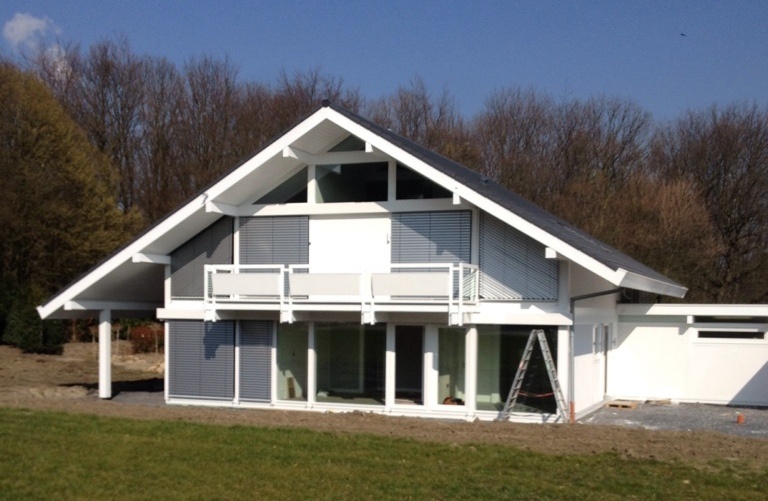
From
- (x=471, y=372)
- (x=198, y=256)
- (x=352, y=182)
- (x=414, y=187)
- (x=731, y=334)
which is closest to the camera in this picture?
(x=471, y=372)

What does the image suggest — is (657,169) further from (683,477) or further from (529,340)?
(683,477)

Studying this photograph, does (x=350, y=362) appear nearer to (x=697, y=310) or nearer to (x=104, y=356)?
(x=104, y=356)

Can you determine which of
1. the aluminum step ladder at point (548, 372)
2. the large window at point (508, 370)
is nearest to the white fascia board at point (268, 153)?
the large window at point (508, 370)

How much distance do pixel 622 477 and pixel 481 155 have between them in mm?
38316

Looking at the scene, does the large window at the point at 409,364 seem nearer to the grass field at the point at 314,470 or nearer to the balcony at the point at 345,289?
the balcony at the point at 345,289

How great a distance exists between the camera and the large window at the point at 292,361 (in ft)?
67.1

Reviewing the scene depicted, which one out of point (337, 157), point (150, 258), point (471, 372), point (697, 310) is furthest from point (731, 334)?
point (150, 258)

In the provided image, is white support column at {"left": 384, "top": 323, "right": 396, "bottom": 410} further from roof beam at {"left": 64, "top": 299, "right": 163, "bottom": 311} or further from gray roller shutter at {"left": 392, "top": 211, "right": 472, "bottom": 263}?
roof beam at {"left": 64, "top": 299, "right": 163, "bottom": 311}

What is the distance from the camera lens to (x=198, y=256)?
21.2 meters

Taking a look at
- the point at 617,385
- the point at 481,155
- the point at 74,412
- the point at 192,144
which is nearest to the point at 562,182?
the point at 481,155

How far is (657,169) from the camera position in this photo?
153 feet

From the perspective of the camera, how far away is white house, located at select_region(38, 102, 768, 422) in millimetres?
18391

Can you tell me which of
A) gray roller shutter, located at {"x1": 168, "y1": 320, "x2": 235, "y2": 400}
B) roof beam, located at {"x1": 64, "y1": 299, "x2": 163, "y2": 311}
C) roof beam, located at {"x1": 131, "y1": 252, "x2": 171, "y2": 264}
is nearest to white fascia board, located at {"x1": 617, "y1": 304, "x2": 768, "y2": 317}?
gray roller shutter, located at {"x1": 168, "y1": 320, "x2": 235, "y2": 400}

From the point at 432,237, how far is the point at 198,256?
18.5ft
